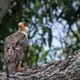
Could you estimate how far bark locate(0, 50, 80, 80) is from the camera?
709 centimetres

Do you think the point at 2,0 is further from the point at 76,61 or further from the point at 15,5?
the point at 76,61

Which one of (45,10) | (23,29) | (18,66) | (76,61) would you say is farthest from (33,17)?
(76,61)

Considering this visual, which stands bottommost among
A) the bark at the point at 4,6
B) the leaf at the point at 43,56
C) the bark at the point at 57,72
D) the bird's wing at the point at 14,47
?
the leaf at the point at 43,56

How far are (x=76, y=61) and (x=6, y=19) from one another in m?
5.52

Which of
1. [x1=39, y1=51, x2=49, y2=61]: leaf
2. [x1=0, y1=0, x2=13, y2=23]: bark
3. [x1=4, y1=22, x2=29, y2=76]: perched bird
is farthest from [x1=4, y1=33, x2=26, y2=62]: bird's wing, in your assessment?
[x1=39, y1=51, x2=49, y2=61]: leaf

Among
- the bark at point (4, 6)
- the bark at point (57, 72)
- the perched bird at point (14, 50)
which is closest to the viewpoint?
the bark at point (57, 72)

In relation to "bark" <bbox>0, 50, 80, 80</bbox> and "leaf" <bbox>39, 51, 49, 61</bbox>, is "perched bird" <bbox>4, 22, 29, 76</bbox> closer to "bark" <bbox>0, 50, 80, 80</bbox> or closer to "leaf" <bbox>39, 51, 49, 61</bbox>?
"bark" <bbox>0, 50, 80, 80</bbox>

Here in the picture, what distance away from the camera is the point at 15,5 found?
13.0m

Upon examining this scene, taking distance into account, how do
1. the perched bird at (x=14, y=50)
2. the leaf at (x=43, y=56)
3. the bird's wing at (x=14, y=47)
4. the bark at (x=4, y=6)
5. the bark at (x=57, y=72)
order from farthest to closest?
the leaf at (x=43, y=56) < the bark at (x=4, y=6) < the bird's wing at (x=14, y=47) < the perched bird at (x=14, y=50) < the bark at (x=57, y=72)

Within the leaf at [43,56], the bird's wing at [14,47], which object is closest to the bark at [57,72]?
the bird's wing at [14,47]

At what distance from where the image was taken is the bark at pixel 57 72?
7.09 meters

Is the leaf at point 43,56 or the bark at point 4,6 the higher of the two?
the bark at point 4,6

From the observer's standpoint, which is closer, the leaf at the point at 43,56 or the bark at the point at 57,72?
the bark at the point at 57,72

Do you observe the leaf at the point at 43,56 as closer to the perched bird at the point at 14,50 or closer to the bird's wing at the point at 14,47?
the perched bird at the point at 14,50
